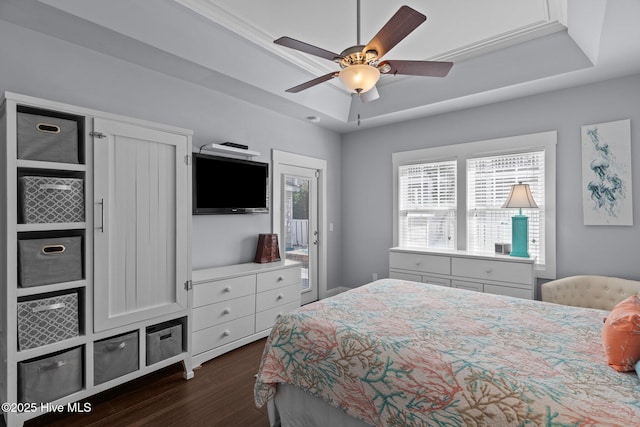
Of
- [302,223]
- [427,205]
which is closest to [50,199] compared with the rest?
[302,223]

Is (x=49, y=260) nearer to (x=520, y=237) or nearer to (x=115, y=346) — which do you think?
(x=115, y=346)

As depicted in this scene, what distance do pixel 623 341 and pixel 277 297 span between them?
9.10 feet

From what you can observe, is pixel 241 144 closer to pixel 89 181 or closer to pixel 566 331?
pixel 89 181

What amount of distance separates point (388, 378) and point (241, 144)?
2.93 meters

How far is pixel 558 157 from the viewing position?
3357mm

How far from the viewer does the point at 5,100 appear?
1846mm

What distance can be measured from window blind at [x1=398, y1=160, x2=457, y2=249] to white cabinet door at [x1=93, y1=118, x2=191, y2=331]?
115 inches

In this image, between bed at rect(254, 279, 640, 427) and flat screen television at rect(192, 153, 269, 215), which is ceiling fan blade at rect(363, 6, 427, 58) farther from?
flat screen television at rect(192, 153, 269, 215)

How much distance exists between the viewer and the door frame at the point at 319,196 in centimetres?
405

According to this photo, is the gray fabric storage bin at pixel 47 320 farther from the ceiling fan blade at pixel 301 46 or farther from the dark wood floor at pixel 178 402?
the ceiling fan blade at pixel 301 46

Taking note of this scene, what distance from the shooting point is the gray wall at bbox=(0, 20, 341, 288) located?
229 cm

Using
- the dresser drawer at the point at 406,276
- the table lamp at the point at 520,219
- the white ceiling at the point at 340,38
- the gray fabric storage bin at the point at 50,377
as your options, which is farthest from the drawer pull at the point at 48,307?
the table lamp at the point at 520,219

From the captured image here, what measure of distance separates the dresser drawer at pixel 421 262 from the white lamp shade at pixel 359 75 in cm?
246

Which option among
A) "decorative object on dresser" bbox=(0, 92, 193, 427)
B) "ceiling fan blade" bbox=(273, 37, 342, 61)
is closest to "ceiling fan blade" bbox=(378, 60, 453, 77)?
"ceiling fan blade" bbox=(273, 37, 342, 61)
